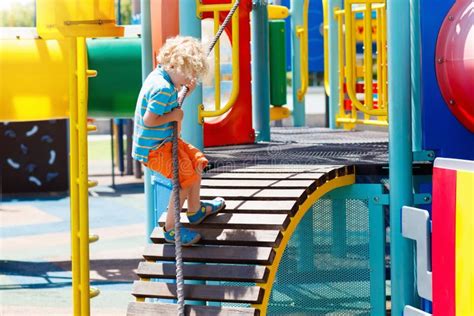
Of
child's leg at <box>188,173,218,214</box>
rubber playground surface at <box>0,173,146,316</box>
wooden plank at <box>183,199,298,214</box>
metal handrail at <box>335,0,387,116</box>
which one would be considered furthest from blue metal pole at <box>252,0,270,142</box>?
child's leg at <box>188,173,218,214</box>

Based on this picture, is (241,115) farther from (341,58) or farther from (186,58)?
(186,58)

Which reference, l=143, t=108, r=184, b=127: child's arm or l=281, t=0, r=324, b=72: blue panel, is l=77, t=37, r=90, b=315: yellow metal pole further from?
l=281, t=0, r=324, b=72: blue panel

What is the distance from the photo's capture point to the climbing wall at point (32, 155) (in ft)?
49.2

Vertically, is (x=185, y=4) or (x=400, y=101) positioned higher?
(x=185, y=4)

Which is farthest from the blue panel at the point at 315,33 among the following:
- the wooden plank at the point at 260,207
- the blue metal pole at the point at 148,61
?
the wooden plank at the point at 260,207

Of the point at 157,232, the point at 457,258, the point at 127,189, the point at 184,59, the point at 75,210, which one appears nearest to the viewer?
the point at 457,258

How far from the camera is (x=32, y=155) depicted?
1502 cm

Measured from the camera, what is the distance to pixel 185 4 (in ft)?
18.8

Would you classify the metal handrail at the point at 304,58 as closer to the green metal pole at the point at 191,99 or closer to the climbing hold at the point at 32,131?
the green metal pole at the point at 191,99

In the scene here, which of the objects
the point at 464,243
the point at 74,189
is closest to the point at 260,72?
the point at 74,189

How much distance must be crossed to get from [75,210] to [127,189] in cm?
915

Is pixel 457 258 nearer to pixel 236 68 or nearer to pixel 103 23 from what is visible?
pixel 236 68

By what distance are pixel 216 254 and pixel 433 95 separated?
61.2 inches

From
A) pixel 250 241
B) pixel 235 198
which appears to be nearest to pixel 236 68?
pixel 235 198
